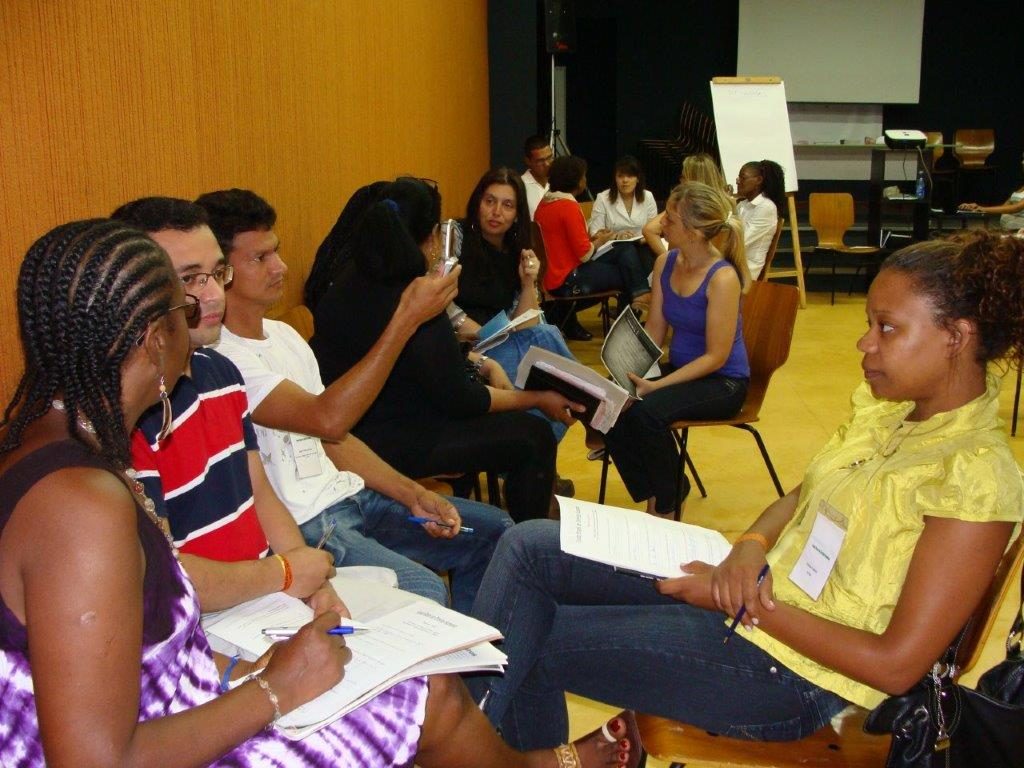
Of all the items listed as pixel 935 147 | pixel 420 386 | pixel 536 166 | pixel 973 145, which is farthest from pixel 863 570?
pixel 973 145

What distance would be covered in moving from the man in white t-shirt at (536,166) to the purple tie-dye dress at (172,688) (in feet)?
20.1

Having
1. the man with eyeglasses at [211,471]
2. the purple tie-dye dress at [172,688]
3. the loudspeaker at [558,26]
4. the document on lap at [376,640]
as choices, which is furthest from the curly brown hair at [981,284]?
the loudspeaker at [558,26]

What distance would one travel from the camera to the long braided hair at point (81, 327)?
43.2 inches

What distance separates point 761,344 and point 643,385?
54cm

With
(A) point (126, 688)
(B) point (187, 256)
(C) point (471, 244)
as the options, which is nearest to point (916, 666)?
(A) point (126, 688)

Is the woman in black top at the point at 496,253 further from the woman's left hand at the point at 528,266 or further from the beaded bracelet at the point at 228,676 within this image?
the beaded bracelet at the point at 228,676

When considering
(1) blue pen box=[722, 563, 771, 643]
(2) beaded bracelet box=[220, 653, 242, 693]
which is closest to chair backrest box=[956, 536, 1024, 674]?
(1) blue pen box=[722, 563, 771, 643]

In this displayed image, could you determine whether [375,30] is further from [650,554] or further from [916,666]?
[916,666]

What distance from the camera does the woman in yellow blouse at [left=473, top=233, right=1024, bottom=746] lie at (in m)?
1.37

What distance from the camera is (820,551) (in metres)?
1.56

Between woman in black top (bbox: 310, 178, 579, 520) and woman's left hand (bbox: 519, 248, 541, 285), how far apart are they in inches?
56.3

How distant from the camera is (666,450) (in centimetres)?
348

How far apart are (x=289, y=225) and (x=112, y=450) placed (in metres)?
2.11

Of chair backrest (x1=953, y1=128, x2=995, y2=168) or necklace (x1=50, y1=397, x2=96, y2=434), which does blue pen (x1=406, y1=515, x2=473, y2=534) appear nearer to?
necklace (x1=50, y1=397, x2=96, y2=434)
